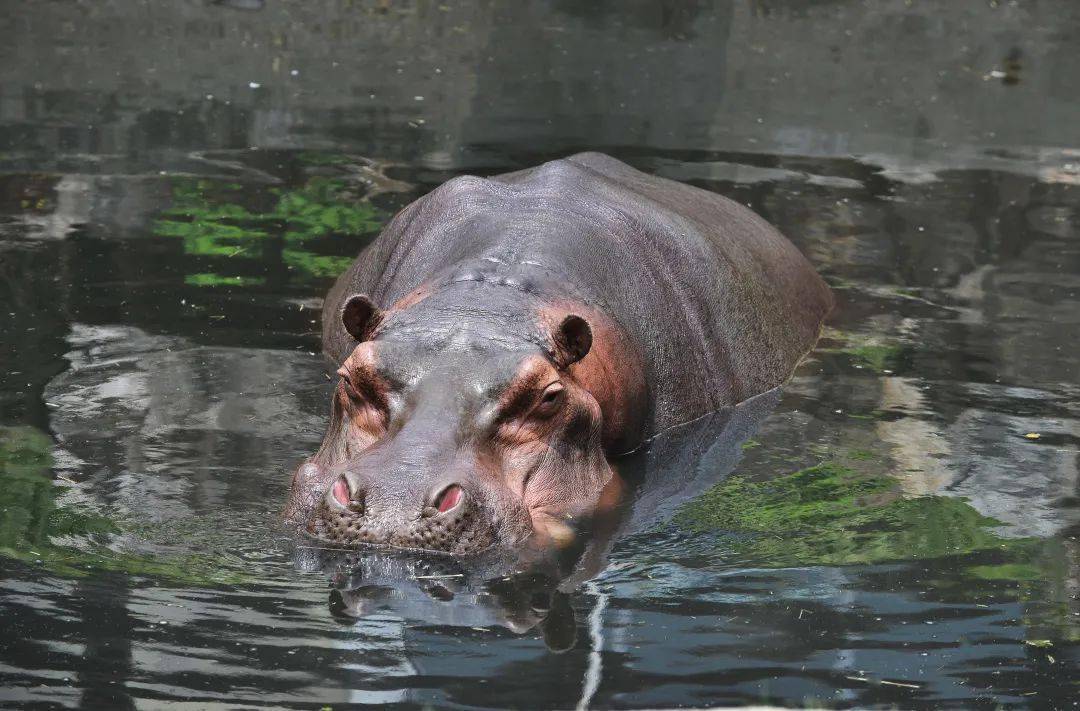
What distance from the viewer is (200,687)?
15.1 ft

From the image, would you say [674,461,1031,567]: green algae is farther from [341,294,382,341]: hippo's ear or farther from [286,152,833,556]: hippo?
[341,294,382,341]: hippo's ear

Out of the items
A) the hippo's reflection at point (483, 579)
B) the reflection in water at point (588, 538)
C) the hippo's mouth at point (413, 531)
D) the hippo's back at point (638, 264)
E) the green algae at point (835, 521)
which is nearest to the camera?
the reflection in water at point (588, 538)

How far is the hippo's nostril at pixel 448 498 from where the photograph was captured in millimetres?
5426

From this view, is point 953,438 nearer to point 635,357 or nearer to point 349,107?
point 635,357

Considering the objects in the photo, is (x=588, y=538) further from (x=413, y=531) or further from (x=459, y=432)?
(x=413, y=531)

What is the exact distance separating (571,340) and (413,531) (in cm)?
121

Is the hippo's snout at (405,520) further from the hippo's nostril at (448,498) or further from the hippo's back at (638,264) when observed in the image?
the hippo's back at (638,264)

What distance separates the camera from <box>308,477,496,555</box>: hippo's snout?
17.7 feet

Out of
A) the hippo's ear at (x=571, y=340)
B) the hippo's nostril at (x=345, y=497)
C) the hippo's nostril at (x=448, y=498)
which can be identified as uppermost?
the hippo's ear at (x=571, y=340)

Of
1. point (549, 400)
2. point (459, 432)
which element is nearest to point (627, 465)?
point (549, 400)

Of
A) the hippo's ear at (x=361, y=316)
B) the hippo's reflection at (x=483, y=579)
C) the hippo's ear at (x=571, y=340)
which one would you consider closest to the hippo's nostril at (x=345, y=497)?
the hippo's reflection at (x=483, y=579)

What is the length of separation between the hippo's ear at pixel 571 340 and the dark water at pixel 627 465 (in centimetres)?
61

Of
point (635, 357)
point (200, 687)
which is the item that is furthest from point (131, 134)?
point (200, 687)

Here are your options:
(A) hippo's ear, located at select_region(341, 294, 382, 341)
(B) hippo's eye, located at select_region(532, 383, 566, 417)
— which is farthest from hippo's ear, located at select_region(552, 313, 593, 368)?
(A) hippo's ear, located at select_region(341, 294, 382, 341)
